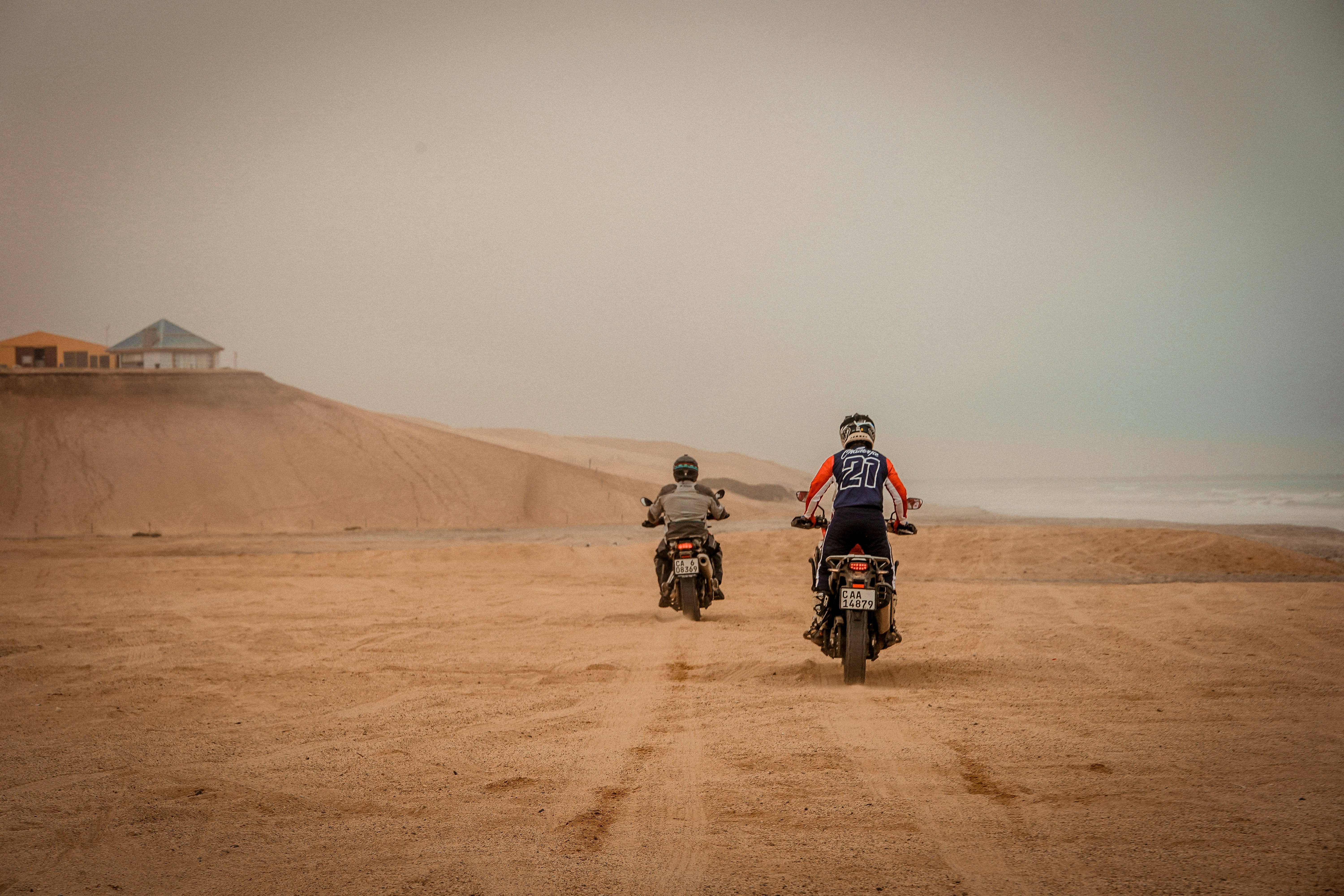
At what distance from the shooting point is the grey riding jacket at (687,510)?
38.2 feet

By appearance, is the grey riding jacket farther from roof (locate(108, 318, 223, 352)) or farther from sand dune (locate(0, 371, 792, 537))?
roof (locate(108, 318, 223, 352))

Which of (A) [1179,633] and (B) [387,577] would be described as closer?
(A) [1179,633]

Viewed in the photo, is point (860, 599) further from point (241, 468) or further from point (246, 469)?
point (241, 468)

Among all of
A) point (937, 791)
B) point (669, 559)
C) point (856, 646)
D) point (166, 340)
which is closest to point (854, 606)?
point (856, 646)

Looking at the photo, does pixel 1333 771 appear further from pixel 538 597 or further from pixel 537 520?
pixel 537 520

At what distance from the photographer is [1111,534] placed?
2081 cm

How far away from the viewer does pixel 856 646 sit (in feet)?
24.6

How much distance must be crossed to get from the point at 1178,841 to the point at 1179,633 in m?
6.87

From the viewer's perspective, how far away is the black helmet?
7922 millimetres

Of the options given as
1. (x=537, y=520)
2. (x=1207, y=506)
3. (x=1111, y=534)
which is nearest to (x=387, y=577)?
(x=1111, y=534)

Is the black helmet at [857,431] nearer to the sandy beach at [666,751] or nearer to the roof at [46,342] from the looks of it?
the sandy beach at [666,751]

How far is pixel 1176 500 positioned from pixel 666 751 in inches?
2327

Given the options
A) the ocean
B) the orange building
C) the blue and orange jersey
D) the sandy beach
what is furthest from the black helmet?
the orange building

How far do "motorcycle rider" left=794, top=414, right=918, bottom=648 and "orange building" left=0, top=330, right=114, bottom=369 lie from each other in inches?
2397
